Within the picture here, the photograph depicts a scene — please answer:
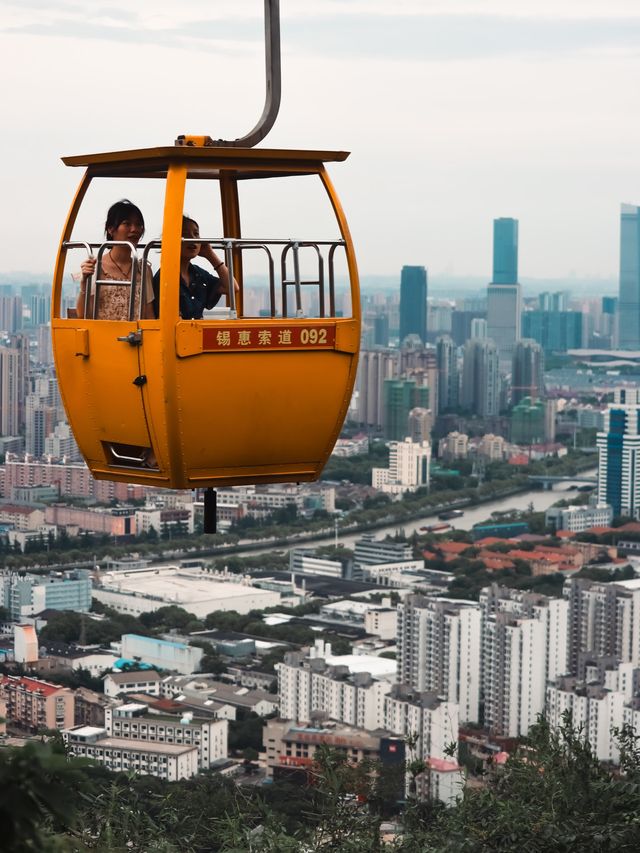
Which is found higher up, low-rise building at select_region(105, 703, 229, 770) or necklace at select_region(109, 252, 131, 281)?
necklace at select_region(109, 252, 131, 281)

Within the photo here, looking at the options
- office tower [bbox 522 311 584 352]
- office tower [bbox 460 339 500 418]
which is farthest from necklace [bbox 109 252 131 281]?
office tower [bbox 522 311 584 352]

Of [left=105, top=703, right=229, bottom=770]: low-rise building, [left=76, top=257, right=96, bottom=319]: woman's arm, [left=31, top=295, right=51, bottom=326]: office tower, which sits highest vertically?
[left=76, top=257, right=96, bottom=319]: woman's arm

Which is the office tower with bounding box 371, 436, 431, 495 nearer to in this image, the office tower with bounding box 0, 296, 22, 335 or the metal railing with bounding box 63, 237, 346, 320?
the office tower with bounding box 0, 296, 22, 335

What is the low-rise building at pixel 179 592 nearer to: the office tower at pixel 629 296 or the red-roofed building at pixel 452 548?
the red-roofed building at pixel 452 548

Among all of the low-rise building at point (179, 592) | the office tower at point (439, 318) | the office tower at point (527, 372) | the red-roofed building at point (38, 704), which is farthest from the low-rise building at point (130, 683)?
the office tower at point (439, 318)

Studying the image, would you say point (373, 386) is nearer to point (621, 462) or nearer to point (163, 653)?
point (621, 462)

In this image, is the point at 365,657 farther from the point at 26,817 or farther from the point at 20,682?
the point at 26,817
